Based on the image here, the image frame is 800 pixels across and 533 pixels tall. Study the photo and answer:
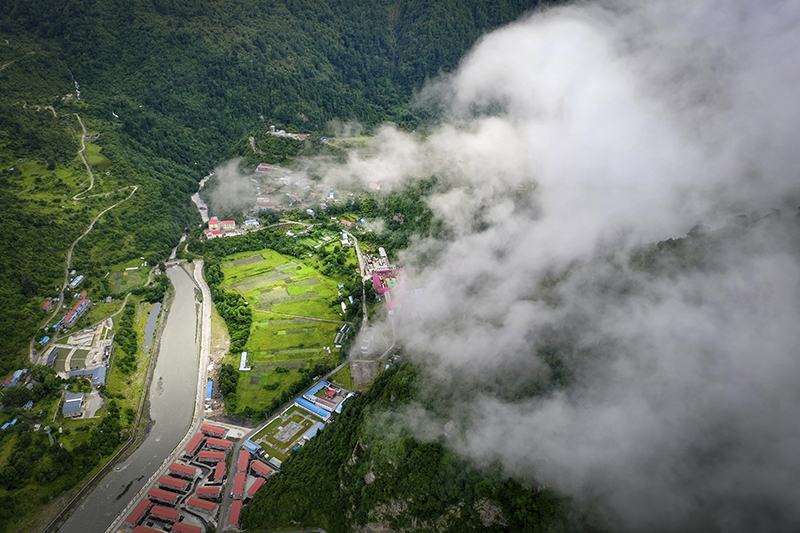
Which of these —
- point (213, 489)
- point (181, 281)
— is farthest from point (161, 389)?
point (181, 281)

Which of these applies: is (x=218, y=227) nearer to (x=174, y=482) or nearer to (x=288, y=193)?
(x=288, y=193)

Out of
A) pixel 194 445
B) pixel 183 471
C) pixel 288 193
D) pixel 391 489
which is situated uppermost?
pixel 288 193

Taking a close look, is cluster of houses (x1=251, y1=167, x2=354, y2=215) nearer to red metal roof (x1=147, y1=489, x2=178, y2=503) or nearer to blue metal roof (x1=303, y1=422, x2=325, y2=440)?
blue metal roof (x1=303, y1=422, x2=325, y2=440)

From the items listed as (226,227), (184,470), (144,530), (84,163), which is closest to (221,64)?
(84,163)

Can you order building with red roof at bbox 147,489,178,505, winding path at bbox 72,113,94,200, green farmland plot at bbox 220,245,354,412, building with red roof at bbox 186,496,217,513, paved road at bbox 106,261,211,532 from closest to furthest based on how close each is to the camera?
1. building with red roof at bbox 186,496,217,513
2. building with red roof at bbox 147,489,178,505
3. paved road at bbox 106,261,211,532
4. green farmland plot at bbox 220,245,354,412
5. winding path at bbox 72,113,94,200

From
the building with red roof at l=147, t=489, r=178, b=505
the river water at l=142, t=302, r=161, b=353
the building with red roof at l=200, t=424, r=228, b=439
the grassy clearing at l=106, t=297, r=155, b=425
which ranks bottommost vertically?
the building with red roof at l=147, t=489, r=178, b=505

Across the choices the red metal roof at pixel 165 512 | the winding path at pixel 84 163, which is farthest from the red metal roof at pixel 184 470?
the winding path at pixel 84 163

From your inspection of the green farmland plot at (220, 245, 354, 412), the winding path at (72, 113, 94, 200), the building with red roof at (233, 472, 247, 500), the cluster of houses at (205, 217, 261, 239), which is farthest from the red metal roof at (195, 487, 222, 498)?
the winding path at (72, 113, 94, 200)
